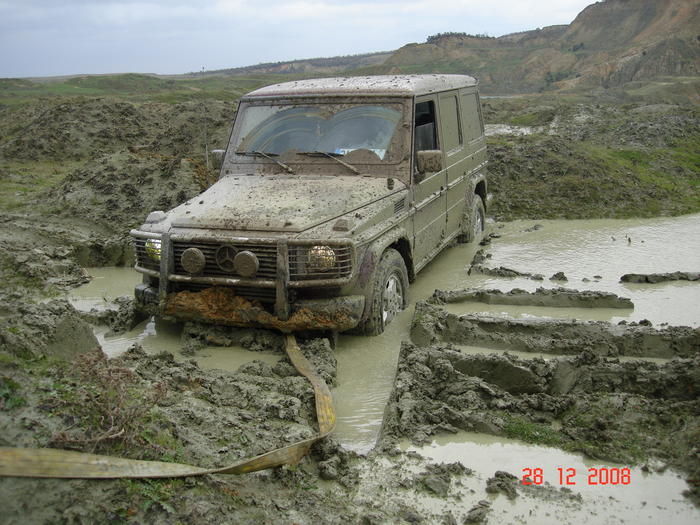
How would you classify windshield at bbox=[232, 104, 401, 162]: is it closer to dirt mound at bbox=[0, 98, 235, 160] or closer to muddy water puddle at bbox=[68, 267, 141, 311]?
muddy water puddle at bbox=[68, 267, 141, 311]

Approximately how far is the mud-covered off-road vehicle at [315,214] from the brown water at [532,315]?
14.0 inches

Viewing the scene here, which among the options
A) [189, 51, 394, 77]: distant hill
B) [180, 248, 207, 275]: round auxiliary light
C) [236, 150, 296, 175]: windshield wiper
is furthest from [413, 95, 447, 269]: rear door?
[189, 51, 394, 77]: distant hill

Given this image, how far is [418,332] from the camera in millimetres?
5312

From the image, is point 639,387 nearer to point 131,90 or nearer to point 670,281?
point 670,281

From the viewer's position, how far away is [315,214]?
5207mm

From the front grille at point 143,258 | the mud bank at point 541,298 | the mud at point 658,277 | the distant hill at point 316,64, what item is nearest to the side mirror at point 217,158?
the front grille at point 143,258

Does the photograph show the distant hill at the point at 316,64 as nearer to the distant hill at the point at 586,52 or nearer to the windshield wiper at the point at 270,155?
the distant hill at the point at 586,52

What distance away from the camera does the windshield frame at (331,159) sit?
6.07m

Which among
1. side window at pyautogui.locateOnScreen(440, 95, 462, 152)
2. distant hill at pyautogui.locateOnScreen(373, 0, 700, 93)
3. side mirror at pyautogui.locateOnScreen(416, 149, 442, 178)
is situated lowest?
side mirror at pyautogui.locateOnScreen(416, 149, 442, 178)

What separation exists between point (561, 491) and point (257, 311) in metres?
2.59

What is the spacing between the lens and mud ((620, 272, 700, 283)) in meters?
6.97

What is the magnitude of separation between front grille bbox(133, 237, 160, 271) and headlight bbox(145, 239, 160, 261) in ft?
0.14

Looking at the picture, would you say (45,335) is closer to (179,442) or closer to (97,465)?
(179,442)

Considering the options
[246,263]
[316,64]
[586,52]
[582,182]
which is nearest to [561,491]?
[246,263]
